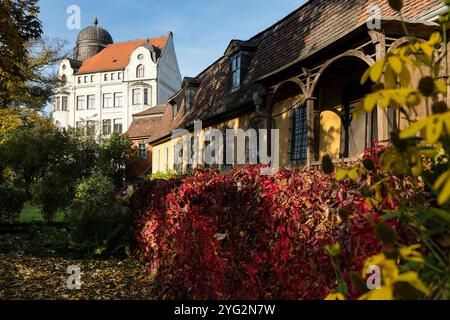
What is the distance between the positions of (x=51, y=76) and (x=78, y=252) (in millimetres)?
21708

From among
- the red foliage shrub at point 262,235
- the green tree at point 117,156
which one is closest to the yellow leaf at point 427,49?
the red foliage shrub at point 262,235

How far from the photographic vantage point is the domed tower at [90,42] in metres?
60.7

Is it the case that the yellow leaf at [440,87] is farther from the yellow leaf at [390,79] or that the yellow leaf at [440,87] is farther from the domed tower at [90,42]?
the domed tower at [90,42]

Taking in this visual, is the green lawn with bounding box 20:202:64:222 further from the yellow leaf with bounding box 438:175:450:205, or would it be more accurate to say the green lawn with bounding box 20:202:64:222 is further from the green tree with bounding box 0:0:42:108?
the yellow leaf with bounding box 438:175:450:205

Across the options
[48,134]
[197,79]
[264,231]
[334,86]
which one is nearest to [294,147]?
[334,86]

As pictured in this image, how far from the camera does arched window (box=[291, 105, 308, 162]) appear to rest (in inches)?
479

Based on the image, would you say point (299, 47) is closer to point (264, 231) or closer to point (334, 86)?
point (334, 86)

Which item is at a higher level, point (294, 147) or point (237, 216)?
point (294, 147)

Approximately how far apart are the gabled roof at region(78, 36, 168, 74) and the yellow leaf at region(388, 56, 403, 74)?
170ft

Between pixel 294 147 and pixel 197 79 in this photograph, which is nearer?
pixel 294 147

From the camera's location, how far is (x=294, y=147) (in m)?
12.7

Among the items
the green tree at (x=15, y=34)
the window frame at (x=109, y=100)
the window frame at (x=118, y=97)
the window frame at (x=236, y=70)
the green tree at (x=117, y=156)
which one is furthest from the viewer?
the window frame at (x=109, y=100)

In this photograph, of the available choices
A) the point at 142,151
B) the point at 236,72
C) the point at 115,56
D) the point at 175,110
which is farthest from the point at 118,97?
the point at 236,72

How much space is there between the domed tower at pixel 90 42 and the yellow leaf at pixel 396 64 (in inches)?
2512
